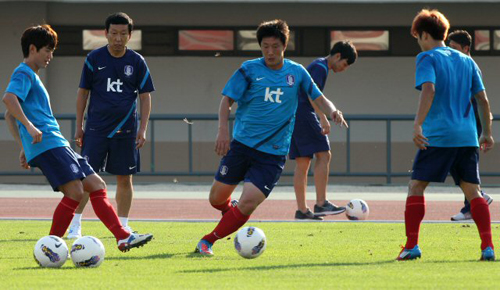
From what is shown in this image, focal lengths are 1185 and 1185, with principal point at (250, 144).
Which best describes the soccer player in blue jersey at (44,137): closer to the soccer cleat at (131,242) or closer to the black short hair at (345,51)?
the soccer cleat at (131,242)

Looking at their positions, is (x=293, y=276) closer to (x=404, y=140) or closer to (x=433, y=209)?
(x=433, y=209)

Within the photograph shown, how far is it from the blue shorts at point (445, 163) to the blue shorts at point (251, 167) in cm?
115

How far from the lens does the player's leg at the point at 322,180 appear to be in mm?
13516

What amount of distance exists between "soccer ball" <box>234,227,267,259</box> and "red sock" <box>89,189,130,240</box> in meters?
0.90

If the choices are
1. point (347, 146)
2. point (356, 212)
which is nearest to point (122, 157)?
point (356, 212)

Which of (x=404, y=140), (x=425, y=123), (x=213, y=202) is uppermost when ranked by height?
(x=425, y=123)

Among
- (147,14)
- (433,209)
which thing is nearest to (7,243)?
(433,209)

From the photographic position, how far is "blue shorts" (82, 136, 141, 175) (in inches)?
432

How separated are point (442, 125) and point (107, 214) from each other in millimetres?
2708

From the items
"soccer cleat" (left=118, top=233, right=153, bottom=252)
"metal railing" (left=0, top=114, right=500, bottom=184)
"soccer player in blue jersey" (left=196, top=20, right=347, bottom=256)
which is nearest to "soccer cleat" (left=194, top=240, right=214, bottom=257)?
"soccer player in blue jersey" (left=196, top=20, right=347, bottom=256)

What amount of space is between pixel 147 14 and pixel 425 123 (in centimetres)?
1370

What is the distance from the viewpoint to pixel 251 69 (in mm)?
9570

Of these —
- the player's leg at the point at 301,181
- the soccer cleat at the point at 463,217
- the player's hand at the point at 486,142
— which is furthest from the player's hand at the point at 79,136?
the soccer cleat at the point at 463,217

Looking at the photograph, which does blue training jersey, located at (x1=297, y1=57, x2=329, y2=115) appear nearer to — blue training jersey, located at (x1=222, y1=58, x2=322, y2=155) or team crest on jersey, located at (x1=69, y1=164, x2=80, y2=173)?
blue training jersey, located at (x1=222, y1=58, x2=322, y2=155)
